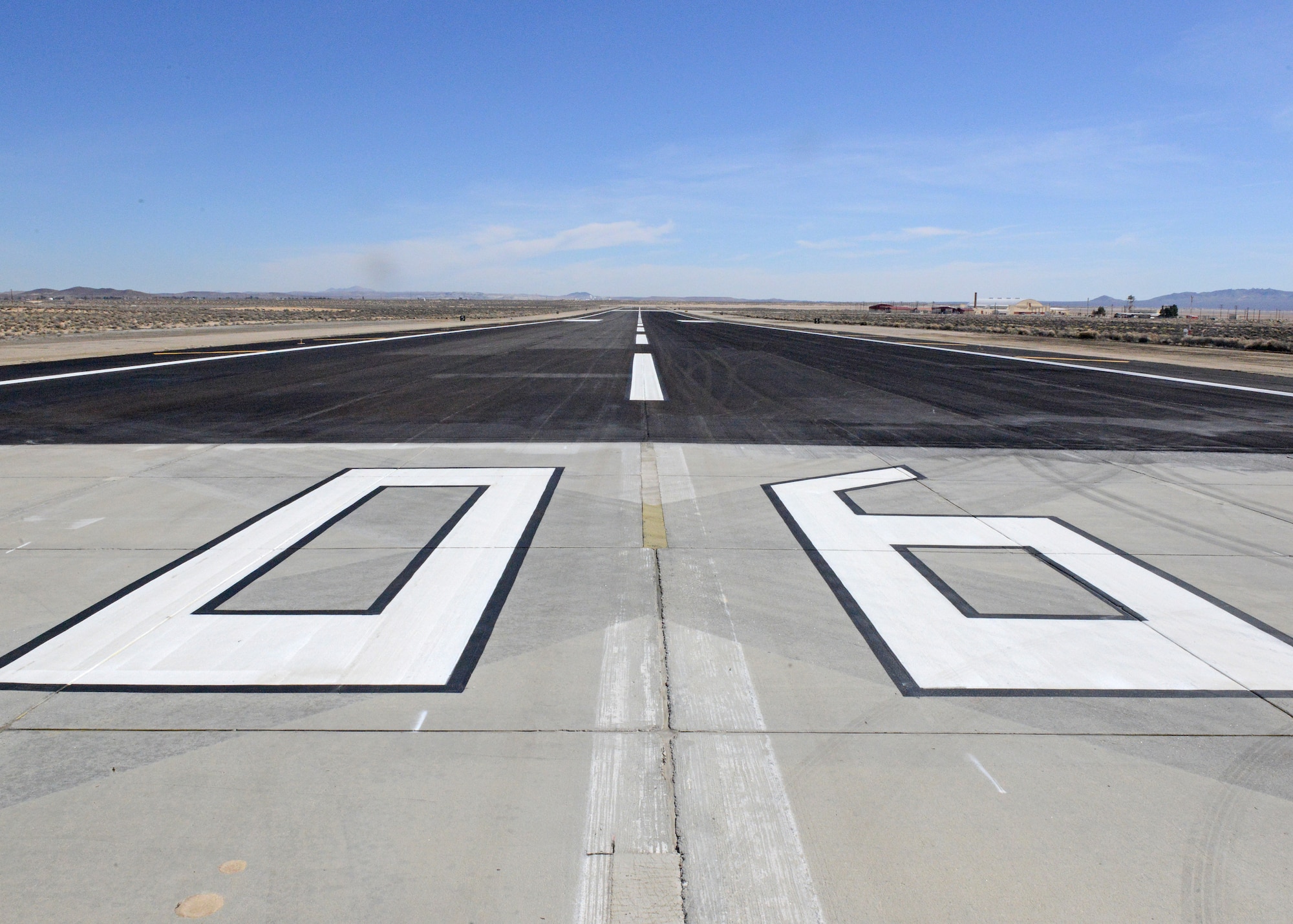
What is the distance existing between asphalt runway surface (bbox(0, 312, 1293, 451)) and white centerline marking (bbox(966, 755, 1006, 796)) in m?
6.50

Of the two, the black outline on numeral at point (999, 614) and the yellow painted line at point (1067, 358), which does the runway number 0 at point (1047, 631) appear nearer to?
the black outline on numeral at point (999, 614)

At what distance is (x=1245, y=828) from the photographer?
2.68m

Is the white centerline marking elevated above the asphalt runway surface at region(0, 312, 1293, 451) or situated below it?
below

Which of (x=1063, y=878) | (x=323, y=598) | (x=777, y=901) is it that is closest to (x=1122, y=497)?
(x=1063, y=878)

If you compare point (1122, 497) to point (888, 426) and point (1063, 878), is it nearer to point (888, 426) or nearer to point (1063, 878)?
point (888, 426)

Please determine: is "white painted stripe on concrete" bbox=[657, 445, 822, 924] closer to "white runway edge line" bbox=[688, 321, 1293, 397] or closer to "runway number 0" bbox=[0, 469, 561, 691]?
"runway number 0" bbox=[0, 469, 561, 691]

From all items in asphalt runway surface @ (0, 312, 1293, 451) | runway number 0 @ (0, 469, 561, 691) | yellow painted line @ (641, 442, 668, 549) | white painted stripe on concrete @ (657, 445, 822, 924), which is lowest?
white painted stripe on concrete @ (657, 445, 822, 924)

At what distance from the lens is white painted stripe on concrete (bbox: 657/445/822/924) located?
2357 millimetres

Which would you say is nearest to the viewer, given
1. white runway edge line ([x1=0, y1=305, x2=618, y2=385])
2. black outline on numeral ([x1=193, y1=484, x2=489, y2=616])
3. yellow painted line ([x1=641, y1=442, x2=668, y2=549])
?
black outline on numeral ([x1=193, y1=484, x2=489, y2=616])

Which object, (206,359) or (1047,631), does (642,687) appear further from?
(206,359)

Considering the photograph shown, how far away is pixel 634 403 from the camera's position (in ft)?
41.8

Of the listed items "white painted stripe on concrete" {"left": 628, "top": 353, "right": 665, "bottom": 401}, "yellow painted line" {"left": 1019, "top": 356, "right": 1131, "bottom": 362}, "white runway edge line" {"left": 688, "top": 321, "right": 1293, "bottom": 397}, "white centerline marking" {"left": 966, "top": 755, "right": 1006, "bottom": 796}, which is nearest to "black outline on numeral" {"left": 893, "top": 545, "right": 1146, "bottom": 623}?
"white centerline marking" {"left": 966, "top": 755, "right": 1006, "bottom": 796}

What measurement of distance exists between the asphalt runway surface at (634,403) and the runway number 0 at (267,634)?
432 cm

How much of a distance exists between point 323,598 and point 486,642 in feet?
3.94
